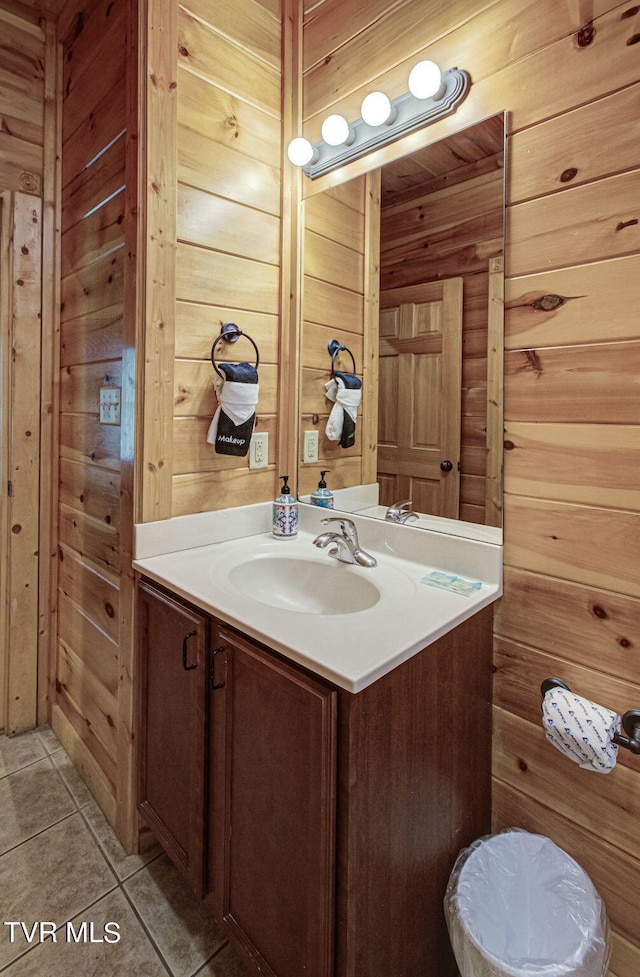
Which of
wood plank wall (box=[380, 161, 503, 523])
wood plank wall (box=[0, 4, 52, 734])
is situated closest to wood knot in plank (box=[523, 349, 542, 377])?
wood plank wall (box=[380, 161, 503, 523])

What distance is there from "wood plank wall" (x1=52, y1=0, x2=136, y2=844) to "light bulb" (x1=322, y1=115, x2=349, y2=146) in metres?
0.54

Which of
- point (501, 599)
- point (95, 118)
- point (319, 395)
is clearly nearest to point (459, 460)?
point (501, 599)

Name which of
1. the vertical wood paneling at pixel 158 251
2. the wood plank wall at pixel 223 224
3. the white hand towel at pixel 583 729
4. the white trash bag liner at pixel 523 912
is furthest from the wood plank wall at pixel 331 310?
A: the white trash bag liner at pixel 523 912

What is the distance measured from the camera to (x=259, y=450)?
5.48 ft

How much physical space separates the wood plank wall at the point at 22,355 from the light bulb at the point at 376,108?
51.7 inches

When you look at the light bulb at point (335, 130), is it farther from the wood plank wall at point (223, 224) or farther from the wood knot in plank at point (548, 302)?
the wood knot in plank at point (548, 302)

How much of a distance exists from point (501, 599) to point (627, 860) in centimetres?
56

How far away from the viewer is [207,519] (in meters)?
1.53

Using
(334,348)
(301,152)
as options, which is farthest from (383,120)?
(334,348)

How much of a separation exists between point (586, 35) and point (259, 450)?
4.15ft

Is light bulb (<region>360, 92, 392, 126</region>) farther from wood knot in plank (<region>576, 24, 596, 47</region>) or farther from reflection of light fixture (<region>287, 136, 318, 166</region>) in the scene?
wood knot in plank (<region>576, 24, 596, 47</region>)

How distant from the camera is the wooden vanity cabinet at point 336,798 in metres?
0.83

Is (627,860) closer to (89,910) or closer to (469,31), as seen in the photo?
(89,910)

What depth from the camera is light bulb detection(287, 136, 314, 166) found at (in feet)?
5.15
